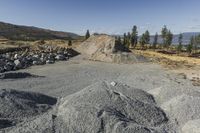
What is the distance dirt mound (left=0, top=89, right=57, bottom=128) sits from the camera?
13.9 metres

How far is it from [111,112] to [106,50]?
32.3 metres

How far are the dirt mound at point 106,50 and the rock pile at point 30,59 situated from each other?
3271 millimetres

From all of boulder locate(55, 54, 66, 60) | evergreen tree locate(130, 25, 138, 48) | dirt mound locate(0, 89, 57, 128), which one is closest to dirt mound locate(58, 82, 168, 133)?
dirt mound locate(0, 89, 57, 128)

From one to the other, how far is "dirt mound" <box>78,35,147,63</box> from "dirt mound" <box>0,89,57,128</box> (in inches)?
986

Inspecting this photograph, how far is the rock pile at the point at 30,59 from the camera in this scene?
107 feet

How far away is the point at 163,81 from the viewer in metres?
26.7

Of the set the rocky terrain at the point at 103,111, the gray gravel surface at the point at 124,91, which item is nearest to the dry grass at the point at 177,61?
Answer: the gray gravel surface at the point at 124,91

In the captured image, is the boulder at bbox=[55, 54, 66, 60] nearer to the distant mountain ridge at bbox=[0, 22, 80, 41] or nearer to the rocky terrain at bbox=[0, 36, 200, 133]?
the rocky terrain at bbox=[0, 36, 200, 133]

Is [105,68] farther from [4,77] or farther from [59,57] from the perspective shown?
[4,77]

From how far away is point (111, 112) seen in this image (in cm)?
1359

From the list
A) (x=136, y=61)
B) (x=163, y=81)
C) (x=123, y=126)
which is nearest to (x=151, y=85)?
(x=163, y=81)

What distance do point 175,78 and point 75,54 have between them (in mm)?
21734

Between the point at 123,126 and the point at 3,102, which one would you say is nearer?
the point at 123,126

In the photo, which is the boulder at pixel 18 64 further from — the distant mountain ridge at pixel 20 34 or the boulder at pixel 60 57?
the distant mountain ridge at pixel 20 34
